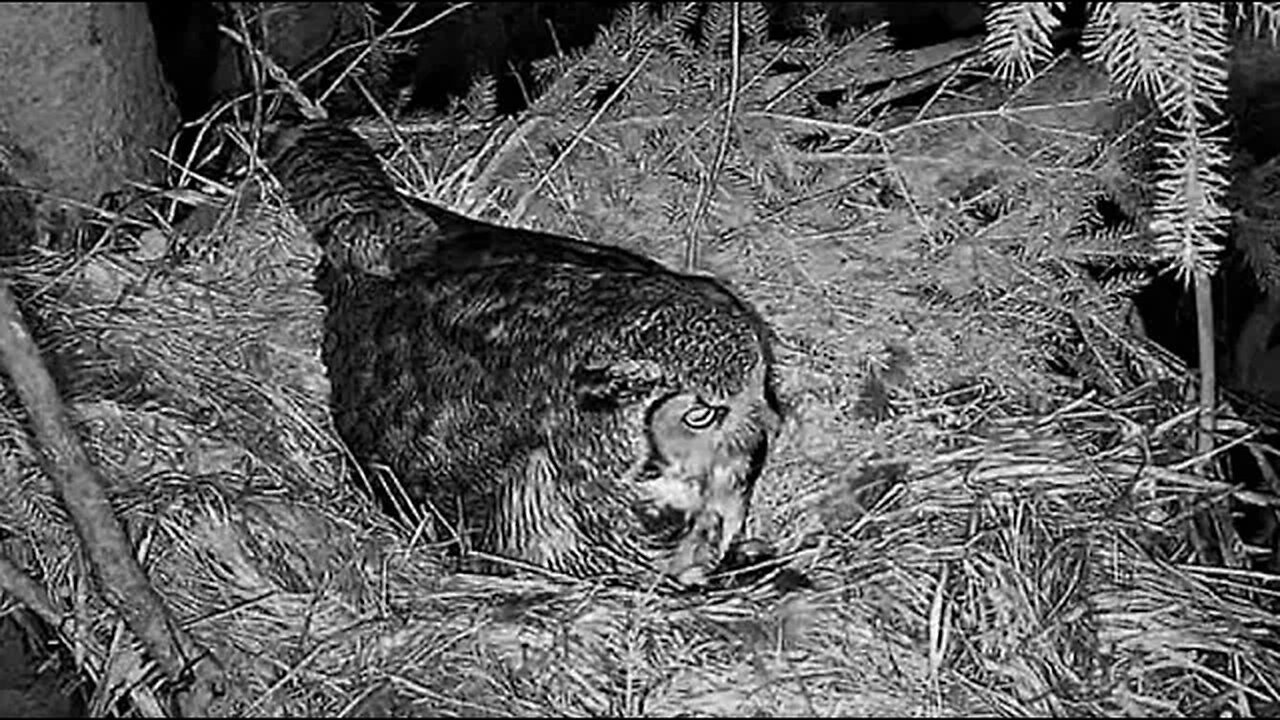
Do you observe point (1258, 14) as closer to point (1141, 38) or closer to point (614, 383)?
point (1141, 38)

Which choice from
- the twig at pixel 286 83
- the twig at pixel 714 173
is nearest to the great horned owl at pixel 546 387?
the twig at pixel 714 173

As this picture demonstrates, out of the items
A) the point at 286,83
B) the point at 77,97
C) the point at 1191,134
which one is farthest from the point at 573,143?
the point at 1191,134

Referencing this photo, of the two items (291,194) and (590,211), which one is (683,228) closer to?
(590,211)

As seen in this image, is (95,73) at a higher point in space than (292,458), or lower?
higher

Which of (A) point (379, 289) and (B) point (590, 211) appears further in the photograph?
(B) point (590, 211)

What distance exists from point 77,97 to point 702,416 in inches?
35.0

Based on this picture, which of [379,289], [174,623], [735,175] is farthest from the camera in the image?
[735,175]

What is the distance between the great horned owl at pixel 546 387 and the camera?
2.13m

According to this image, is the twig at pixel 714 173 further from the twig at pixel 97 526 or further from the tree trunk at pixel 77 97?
the twig at pixel 97 526

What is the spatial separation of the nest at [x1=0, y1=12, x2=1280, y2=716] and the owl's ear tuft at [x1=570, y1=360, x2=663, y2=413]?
7.0 inches

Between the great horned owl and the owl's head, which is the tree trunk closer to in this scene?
the great horned owl

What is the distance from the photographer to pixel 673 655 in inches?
79.0

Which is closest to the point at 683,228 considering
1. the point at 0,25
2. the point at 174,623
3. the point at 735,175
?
the point at 735,175

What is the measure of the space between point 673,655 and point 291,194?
83cm
